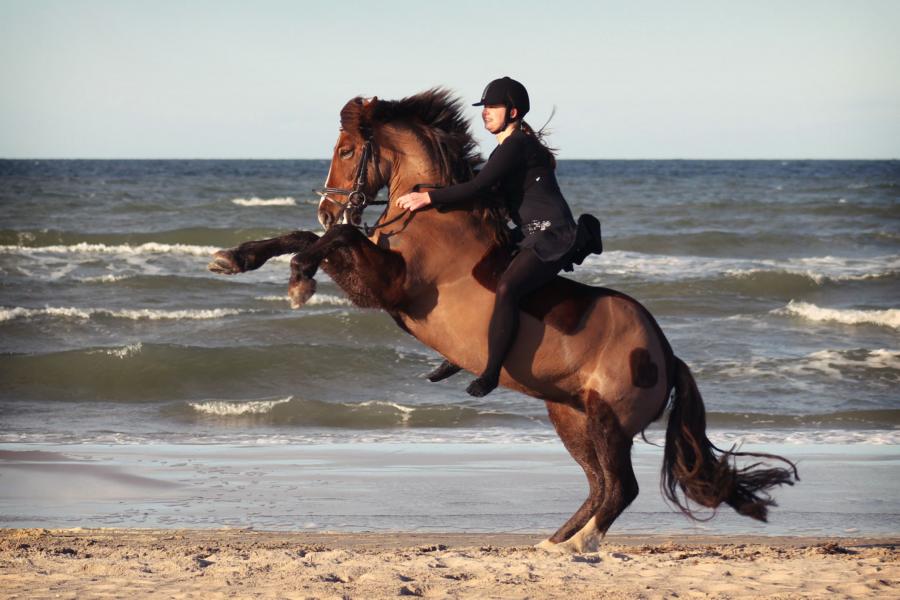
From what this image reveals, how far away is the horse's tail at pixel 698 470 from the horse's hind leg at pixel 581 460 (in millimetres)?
408

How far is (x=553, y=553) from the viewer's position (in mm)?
6387

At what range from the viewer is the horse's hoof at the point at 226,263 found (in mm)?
5852

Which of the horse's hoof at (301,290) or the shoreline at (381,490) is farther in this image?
the shoreline at (381,490)

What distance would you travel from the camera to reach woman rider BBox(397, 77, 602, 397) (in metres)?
6.07

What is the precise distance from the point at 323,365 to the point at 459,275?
30.3ft

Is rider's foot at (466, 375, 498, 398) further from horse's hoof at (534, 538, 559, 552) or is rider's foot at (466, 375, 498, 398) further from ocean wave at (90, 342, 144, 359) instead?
ocean wave at (90, 342, 144, 359)

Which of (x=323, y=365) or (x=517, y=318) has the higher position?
(x=517, y=318)

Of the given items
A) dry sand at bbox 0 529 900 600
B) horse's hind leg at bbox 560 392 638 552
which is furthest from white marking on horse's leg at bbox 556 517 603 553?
dry sand at bbox 0 529 900 600

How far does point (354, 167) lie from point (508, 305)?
121 centimetres

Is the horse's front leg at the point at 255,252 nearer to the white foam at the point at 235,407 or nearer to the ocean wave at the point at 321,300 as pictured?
the white foam at the point at 235,407

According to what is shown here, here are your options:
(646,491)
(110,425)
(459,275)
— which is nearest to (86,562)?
(459,275)

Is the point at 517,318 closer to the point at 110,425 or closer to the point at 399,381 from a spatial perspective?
the point at 110,425

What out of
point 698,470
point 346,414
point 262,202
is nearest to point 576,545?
point 698,470

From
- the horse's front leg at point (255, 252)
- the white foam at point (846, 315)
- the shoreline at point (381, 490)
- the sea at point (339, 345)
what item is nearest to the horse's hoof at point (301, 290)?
the horse's front leg at point (255, 252)
